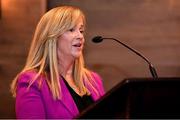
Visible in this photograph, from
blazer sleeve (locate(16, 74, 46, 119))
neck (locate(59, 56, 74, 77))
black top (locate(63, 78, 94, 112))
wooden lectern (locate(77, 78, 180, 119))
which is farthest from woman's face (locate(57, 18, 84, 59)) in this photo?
wooden lectern (locate(77, 78, 180, 119))

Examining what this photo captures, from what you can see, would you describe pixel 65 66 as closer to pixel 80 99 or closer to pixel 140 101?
pixel 80 99

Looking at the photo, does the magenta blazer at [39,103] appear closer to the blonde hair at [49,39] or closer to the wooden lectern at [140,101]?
the blonde hair at [49,39]

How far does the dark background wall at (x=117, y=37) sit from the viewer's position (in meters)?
3.24

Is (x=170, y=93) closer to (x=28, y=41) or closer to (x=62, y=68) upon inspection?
(x=62, y=68)

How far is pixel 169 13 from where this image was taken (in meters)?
3.23

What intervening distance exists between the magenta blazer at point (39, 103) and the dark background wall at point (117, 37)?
1370mm

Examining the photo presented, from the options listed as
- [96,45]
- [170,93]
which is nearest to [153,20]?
[96,45]

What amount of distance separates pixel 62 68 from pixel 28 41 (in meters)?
1.20

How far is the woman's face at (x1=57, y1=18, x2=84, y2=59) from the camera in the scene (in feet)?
6.87

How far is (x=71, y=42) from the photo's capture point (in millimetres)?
2117

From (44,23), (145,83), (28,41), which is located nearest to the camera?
(145,83)

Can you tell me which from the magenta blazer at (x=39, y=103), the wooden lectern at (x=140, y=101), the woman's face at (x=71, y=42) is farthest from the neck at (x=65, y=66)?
the wooden lectern at (x=140, y=101)

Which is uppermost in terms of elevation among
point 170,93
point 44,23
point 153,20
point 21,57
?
point 170,93

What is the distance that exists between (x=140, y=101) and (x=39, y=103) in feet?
2.94
